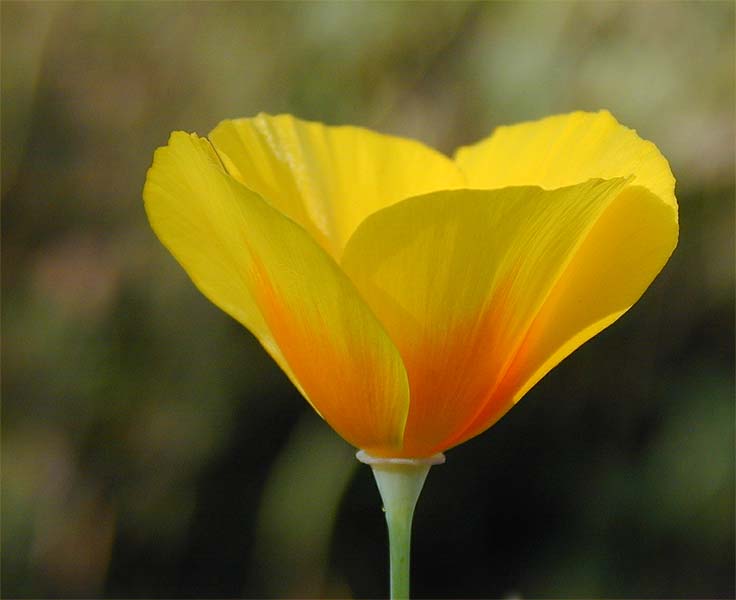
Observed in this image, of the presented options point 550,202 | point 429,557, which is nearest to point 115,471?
point 429,557

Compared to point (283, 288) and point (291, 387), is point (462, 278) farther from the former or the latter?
point (291, 387)

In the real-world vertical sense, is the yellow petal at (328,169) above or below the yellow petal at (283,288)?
above

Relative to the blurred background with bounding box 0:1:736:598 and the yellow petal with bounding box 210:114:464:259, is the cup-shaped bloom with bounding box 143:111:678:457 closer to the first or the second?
the yellow petal with bounding box 210:114:464:259

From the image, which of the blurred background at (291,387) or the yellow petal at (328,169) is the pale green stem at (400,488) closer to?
the yellow petal at (328,169)

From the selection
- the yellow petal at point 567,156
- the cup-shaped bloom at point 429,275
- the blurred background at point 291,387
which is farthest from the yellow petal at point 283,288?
the blurred background at point 291,387

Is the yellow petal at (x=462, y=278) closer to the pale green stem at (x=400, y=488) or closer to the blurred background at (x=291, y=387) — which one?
the pale green stem at (x=400, y=488)

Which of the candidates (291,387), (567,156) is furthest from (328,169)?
(291,387)

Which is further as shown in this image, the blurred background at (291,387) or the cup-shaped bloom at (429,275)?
the blurred background at (291,387)

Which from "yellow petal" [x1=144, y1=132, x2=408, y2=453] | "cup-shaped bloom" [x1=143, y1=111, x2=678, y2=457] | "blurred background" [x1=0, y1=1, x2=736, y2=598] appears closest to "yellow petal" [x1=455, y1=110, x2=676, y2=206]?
"cup-shaped bloom" [x1=143, y1=111, x2=678, y2=457]
